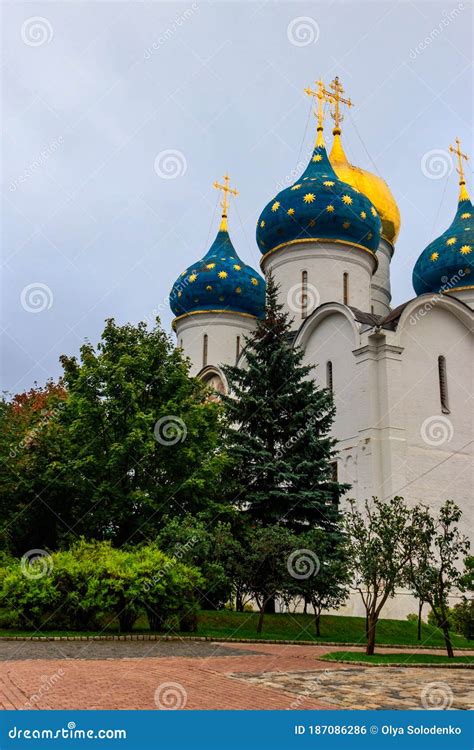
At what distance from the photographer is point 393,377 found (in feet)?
64.5

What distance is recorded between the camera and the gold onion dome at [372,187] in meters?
30.4

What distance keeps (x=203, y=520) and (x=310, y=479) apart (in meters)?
2.61

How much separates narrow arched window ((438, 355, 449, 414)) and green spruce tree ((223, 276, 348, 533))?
449 cm

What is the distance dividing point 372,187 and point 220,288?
25.9 feet

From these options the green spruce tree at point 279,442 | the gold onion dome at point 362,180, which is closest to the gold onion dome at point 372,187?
the gold onion dome at point 362,180

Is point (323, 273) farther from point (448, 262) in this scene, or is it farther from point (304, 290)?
point (448, 262)

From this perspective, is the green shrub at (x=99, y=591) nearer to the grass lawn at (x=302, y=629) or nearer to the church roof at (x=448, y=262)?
the grass lawn at (x=302, y=629)

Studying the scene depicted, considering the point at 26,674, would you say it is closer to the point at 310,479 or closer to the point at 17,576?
the point at 17,576

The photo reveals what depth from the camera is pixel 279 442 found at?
56.9ft

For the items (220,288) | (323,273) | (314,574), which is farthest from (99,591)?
(220,288)

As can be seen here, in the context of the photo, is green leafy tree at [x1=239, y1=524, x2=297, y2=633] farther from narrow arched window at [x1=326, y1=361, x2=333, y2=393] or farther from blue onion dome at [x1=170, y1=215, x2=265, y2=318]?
blue onion dome at [x1=170, y1=215, x2=265, y2=318]

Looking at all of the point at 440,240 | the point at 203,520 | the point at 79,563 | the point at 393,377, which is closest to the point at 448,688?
the point at 79,563

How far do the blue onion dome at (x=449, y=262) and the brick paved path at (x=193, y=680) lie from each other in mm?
18518

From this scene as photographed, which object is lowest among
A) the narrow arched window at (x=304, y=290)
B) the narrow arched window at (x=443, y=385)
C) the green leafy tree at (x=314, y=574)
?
the green leafy tree at (x=314, y=574)
